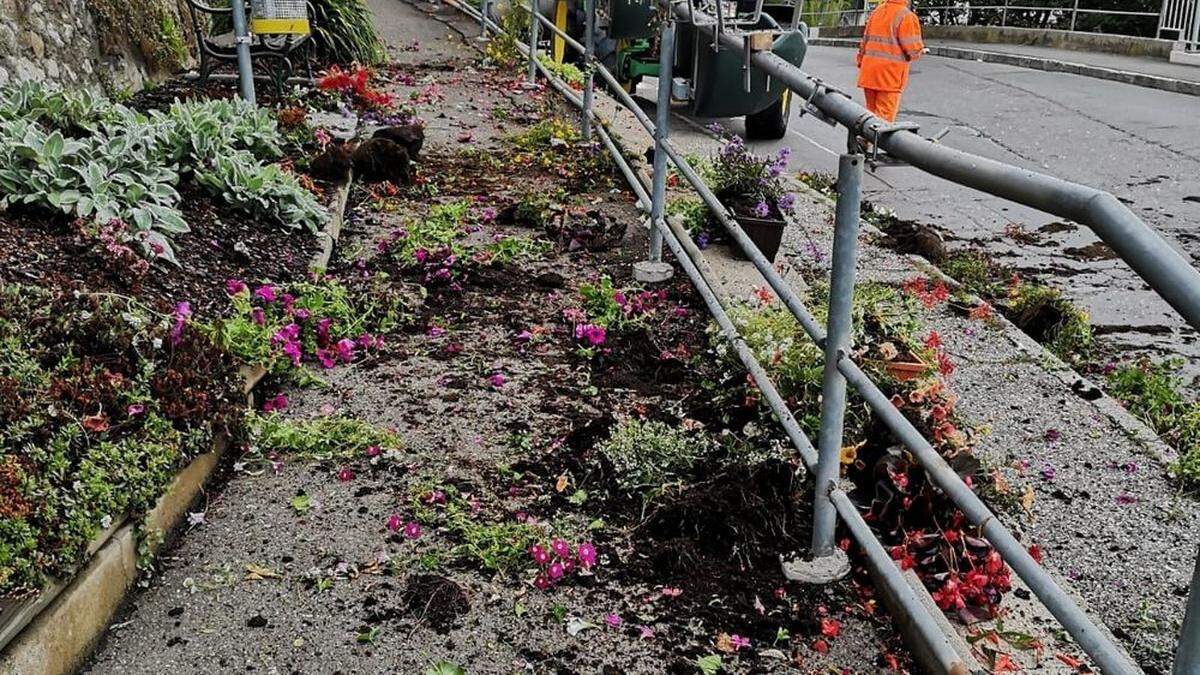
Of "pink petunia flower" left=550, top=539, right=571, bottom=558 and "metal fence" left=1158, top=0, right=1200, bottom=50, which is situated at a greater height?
"metal fence" left=1158, top=0, right=1200, bottom=50

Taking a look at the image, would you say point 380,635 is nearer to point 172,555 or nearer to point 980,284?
point 172,555

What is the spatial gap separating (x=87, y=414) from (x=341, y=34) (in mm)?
8033

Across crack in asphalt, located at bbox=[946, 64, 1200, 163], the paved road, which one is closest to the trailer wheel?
the paved road

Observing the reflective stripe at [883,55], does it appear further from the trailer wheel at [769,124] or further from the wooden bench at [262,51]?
the wooden bench at [262,51]

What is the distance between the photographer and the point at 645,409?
3.63 metres

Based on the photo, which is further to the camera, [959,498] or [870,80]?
[870,80]

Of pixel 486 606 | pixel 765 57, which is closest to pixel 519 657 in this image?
pixel 486 606

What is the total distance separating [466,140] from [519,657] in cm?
562

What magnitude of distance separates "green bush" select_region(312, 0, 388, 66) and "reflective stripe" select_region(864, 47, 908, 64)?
4605 millimetres

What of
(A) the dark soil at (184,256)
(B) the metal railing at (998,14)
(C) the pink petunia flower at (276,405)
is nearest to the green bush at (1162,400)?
(C) the pink petunia flower at (276,405)

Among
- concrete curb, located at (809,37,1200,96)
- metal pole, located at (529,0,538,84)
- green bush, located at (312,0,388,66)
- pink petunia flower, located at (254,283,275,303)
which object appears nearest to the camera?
pink petunia flower, located at (254,283,275,303)

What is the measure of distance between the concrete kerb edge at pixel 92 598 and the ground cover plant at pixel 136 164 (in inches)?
53.8

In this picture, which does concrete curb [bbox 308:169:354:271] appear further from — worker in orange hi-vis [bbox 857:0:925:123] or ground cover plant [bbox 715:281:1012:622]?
worker in orange hi-vis [bbox 857:0:925:123]

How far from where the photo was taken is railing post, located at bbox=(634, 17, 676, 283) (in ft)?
14.6
